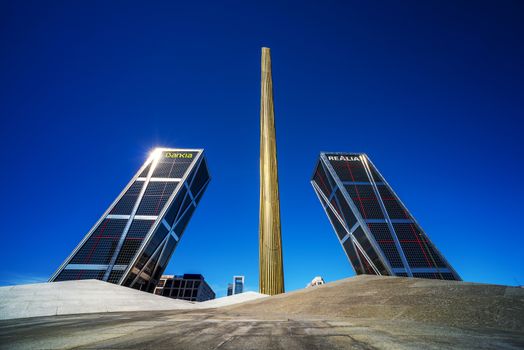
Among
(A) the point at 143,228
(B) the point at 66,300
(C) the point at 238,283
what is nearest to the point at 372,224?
(A) the point at 143,228

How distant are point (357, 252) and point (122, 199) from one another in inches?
2389

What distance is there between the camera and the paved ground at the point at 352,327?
7.15 feet

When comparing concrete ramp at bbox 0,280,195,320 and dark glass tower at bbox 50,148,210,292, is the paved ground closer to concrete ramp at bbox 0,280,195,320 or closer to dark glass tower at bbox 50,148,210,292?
concrete ramp at bbox 0,280,195,320

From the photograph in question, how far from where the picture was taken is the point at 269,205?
73.8ft

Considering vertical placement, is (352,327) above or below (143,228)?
below

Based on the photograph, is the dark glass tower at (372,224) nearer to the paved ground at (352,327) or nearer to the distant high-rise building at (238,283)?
the paved ground at (352,327)

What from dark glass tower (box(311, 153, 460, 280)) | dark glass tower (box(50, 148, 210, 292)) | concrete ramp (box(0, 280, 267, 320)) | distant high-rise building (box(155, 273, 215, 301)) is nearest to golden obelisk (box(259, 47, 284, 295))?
concrete ramp (box(0, 280, 267, 320))

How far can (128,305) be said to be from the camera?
388 inches

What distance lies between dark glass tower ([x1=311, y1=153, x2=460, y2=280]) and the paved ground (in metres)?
46.8

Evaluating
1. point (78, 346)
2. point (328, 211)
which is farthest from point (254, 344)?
point (328, 211)

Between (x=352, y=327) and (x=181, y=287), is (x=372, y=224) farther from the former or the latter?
(x=181, y=287)

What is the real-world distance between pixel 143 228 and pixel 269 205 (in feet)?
116

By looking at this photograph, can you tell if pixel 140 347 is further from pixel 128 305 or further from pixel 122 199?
pixel 122 199

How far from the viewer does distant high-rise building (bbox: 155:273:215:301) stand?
253 feet
